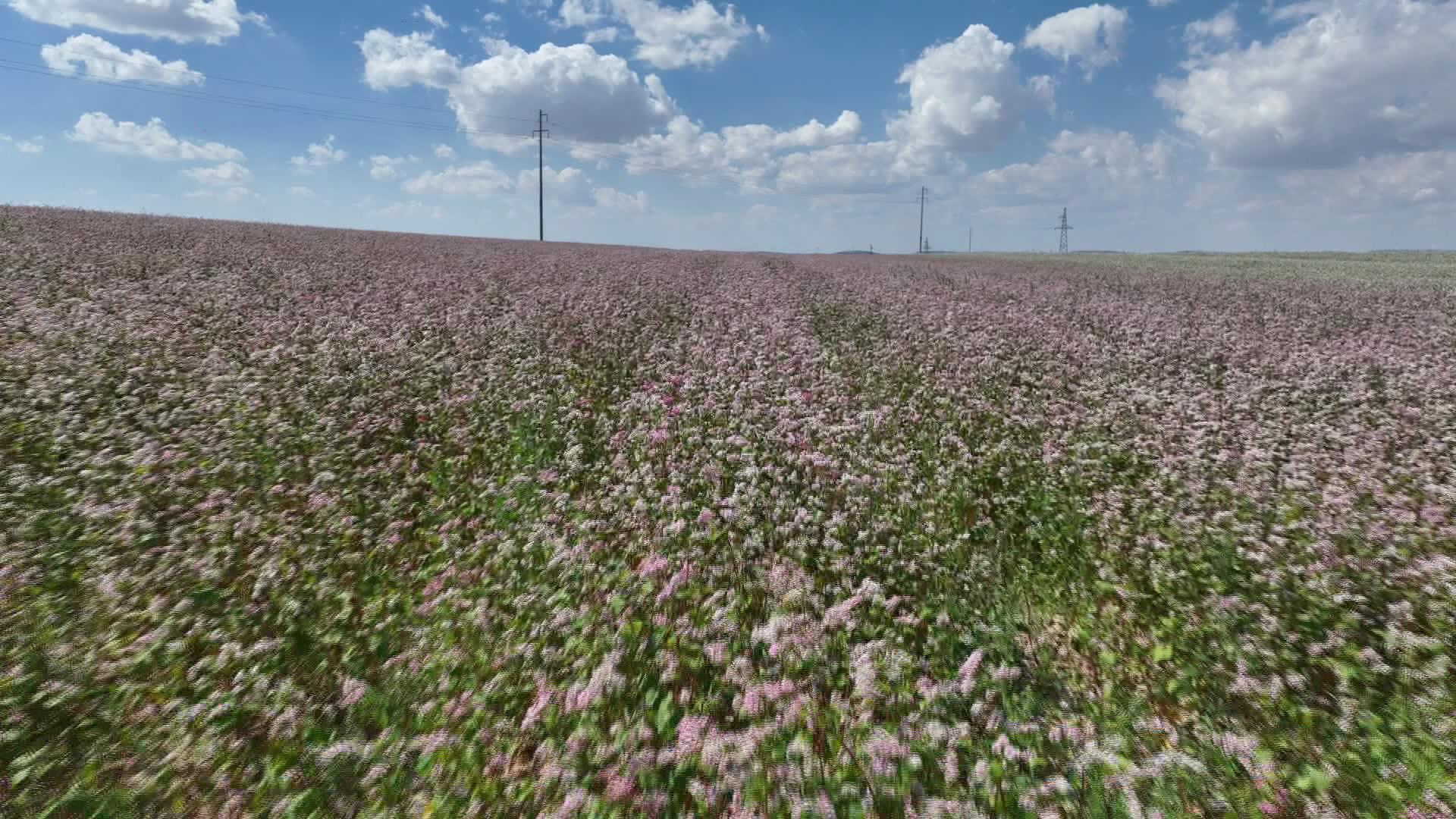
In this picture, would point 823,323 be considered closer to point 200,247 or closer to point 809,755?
point 809,755

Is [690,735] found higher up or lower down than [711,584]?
lower down

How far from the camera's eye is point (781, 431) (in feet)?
28.5

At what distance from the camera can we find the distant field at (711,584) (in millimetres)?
3725

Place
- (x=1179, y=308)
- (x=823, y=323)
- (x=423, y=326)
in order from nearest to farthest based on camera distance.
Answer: (x=423, y=326)
(x=823, y=323)
(x=1179, y=308)

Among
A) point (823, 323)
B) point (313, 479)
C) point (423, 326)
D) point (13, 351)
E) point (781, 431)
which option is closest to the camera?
point (313, 479)

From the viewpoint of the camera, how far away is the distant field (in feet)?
12.2

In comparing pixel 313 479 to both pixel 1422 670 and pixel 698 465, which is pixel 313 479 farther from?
pixel 1422 670

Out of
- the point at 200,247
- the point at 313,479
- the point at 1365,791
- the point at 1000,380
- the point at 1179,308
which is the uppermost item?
the point at 200,247

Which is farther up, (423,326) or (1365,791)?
(423,326)

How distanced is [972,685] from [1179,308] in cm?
2248

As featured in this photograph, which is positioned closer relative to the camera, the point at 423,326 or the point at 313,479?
the point at 313,479

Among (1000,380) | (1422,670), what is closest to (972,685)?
(1422,670)

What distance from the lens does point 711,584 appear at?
544cm

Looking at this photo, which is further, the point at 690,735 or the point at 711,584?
the point at 711,584
